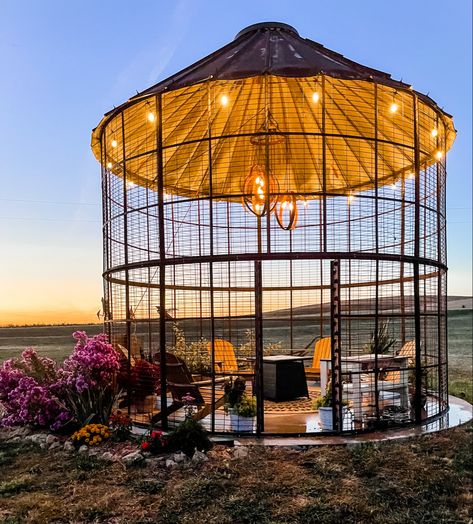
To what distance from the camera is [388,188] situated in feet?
43.2

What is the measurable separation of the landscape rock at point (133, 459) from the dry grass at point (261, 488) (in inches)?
5.6

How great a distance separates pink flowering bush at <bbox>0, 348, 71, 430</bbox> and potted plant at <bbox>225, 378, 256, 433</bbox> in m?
2.52

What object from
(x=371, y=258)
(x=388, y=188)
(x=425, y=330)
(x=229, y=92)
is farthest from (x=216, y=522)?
(x=388, y=188)

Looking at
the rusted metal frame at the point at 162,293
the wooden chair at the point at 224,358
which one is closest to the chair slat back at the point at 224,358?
the wooden chair at the point at 224,358

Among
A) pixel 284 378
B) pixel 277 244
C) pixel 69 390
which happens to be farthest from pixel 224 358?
pixel 69 390

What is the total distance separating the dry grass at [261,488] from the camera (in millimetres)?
5613

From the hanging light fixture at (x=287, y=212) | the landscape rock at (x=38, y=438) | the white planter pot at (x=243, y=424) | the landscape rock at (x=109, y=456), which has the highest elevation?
the hanging light fixture at (x=287, y=212)

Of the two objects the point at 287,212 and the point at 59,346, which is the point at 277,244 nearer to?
the point at 287,212

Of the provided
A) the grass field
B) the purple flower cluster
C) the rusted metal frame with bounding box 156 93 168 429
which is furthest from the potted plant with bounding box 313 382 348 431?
the grass field

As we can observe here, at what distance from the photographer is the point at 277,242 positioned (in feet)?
41.7

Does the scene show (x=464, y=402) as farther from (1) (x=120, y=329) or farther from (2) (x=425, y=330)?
(1) (x=120, y=329)

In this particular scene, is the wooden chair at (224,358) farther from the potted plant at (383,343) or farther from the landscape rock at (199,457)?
the landscape rock at (199,457)

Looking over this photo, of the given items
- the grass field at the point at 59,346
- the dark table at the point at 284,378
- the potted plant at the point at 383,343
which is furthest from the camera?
the grass field at the point at 59,346

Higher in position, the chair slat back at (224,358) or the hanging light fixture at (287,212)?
the hanging light fixture at (287,212)
